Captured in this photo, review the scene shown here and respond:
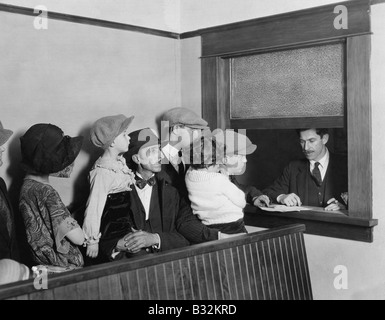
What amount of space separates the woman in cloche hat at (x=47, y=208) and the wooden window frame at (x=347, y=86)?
147 centimetres

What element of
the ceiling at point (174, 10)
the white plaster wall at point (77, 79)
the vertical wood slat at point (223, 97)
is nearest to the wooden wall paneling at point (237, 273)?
the white plaster wall at point (77, 79)

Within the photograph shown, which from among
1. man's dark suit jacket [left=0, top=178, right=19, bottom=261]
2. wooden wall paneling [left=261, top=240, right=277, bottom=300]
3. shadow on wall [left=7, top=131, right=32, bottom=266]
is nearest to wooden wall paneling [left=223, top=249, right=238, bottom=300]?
wooden wall paneling [left=261, top=240, right=277, bottom=300]

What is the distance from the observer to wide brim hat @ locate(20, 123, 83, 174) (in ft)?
8.49

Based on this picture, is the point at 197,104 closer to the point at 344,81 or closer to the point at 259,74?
the point at 259,74

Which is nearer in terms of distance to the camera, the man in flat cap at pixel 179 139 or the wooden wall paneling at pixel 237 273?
the wooden wall paneling at pixel 237 273

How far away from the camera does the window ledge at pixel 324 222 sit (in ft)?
9.96

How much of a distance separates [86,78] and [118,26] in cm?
49

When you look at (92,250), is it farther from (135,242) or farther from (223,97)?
(223,97)

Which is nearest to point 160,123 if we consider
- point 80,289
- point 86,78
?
point 86,78

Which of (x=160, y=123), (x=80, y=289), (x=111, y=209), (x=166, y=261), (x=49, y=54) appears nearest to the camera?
(x=80, y=289)

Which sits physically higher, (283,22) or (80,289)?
(283,22)

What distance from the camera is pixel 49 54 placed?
314 centimetres

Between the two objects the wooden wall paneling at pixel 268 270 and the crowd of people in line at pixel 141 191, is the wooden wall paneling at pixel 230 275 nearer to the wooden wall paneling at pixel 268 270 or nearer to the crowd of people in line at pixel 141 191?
the wooden wall paneling at pixel 268 270

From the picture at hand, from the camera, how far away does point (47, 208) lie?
2.56 m
